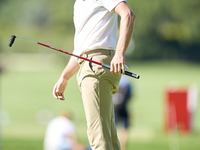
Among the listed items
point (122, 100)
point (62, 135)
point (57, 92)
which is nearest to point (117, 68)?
point (57, 92)

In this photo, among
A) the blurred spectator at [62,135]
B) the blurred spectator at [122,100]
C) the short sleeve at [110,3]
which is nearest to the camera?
the short sleeve at [110,3]

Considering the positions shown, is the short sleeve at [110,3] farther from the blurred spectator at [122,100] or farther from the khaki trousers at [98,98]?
the blurred spectator at [122,100]

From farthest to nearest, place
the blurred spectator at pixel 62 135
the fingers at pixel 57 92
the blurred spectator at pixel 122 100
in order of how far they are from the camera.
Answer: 1. the blurred spectator at pixel 62 135
2. the blurred spectator at pixel 122 100
3. the fingers at pixel 57 92

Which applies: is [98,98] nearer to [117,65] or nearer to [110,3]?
[117,65]

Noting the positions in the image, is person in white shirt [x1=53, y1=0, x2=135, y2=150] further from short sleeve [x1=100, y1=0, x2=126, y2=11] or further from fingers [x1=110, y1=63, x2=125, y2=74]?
fingers [x1=110, y1=63, x2=125, y2=74]

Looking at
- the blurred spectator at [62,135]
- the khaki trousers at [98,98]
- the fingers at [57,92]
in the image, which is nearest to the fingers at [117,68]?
the khaki trousers at [98,98]

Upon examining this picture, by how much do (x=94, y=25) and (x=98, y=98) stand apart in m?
0.59

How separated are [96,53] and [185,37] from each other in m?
57.5

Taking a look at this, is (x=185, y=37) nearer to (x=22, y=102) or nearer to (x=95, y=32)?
(x=22, y=102)

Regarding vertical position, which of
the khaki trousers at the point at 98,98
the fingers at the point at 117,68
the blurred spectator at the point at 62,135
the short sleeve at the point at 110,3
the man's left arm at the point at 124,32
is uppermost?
the short sleeve at the point at 110,3

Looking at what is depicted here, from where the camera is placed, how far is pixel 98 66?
3.90 m

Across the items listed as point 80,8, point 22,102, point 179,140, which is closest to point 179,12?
point 22,102

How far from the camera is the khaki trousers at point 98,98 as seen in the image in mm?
3879

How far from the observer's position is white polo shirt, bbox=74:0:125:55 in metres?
3.93
